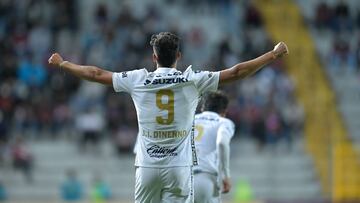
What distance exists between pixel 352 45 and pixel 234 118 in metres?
4.67

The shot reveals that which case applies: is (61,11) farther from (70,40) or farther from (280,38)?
(280,38)

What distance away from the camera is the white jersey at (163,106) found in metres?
8.60

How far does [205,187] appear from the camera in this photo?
35.9 ft

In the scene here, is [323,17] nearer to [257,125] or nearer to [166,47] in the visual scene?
[257,125]

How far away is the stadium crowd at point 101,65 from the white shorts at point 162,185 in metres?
16.0

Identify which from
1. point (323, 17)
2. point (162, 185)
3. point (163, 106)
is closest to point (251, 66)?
point (163, 106)

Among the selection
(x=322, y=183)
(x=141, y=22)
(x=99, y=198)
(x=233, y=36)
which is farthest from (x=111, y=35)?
(x=322, y=183)

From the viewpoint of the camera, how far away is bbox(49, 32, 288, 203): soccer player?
859cm

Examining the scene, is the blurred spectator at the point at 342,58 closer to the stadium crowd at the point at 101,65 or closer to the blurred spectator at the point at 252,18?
the stadium crowd at the point at 101,65

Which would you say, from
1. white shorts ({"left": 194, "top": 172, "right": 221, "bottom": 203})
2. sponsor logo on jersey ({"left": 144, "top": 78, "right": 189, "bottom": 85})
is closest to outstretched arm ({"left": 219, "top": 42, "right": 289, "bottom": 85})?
sponsor logo on jersey ({"left": 144, "top": 78, "right": 189, "bottom": 85})

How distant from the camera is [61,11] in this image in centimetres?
2802

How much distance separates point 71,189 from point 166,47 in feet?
53.6

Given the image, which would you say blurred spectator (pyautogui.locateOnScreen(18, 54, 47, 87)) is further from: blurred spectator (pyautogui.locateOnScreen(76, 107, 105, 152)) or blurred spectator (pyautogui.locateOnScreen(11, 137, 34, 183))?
blurred spectator (pyautogui.locateOnScreen(11, 137, 34, 183))

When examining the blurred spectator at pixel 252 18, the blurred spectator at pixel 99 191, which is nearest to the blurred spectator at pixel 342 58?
the blurred spectator at pixel 252 18
